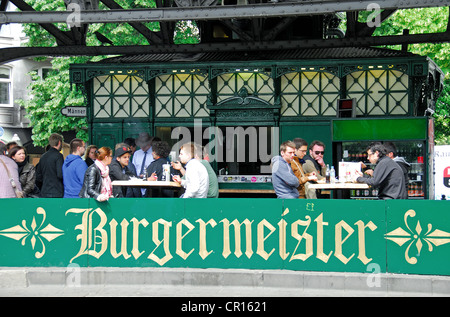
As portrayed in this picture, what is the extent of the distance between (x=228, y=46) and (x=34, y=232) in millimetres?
6433

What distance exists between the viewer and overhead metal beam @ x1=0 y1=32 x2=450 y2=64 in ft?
47.5

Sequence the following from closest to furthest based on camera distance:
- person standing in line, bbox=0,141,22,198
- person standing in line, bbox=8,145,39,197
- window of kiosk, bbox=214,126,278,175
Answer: person standing in line, bbox=0,141,22,198 → person standing in line, bbox=8,145,39,197 → window of kiosk, bbox=214,126,278,175

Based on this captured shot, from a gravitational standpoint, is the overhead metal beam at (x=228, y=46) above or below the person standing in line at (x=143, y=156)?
above

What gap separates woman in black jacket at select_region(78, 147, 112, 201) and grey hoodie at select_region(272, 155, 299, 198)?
247 centimetres

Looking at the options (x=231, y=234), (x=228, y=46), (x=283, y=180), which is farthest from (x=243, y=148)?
(x=231, y=234)

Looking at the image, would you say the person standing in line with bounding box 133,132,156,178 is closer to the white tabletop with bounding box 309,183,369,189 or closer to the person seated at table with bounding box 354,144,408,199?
the white tabletop with bounding box 309,183,369,189

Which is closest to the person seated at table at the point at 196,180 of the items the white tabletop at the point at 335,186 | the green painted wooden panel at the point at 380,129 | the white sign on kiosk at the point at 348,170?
the white tabletop at the point at 335,186

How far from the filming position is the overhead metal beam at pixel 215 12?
1173cm

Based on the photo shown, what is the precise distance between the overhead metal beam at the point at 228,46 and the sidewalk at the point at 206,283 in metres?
6.10

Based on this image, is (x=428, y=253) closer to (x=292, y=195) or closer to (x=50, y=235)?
(x=292, y=195)

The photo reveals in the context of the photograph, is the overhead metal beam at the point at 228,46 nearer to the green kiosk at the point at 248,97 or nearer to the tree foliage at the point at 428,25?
the green kiosk at the point at 248,97

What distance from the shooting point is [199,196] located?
10844mm

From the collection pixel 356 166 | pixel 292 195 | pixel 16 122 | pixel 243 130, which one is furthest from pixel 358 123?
pixel 16 122

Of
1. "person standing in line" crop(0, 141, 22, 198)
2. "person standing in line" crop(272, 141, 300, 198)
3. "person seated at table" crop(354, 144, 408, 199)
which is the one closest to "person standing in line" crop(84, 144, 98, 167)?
"person standing in line" crop(0, 141, 22, 198)
